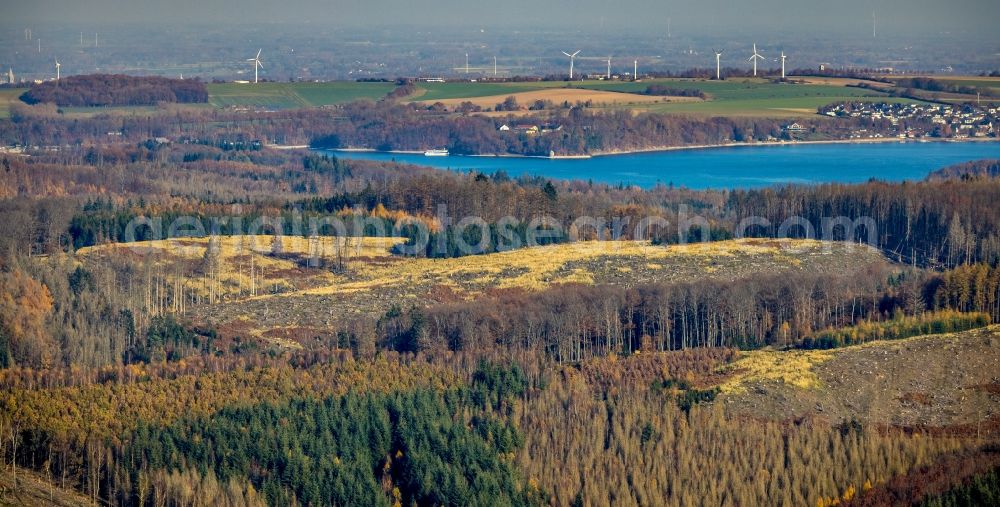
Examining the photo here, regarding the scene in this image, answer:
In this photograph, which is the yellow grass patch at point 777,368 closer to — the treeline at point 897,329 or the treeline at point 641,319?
the treeline at point 897,329

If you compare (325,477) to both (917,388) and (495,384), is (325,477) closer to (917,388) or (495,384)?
(495,384)

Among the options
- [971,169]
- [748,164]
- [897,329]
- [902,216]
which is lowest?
[748,164]

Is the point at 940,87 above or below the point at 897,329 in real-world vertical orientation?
above

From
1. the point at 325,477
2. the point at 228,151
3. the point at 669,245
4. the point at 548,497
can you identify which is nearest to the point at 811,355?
the point at 548,497

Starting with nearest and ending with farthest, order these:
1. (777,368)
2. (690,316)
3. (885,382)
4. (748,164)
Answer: (885,382) < (777,368) < (690,316) < (748,164)

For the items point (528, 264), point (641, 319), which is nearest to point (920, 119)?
point (528, 264)

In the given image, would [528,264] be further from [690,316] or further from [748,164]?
[748,164]

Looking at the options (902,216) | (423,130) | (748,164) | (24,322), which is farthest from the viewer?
(423,130)

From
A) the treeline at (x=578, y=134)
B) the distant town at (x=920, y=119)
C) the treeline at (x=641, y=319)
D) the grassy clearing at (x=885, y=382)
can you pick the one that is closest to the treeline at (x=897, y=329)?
the treeline at (x=641, y=319)
